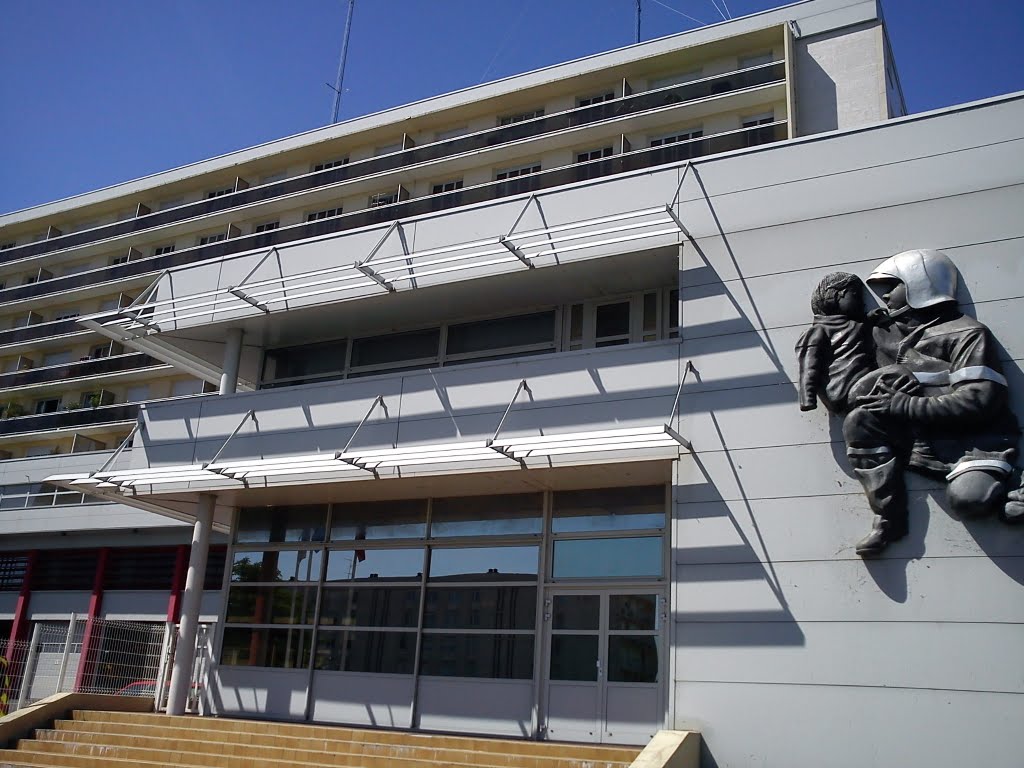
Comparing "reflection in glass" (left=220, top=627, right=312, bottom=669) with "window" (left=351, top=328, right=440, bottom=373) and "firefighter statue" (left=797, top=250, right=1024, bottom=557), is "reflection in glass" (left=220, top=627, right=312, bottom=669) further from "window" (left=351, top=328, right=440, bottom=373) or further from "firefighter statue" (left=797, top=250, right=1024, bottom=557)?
"firefighter statue" (left=797, top=250, right=1024, bottom=557)

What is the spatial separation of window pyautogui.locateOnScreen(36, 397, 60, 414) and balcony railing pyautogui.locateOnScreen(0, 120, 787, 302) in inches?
174

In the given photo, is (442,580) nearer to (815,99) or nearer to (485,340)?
(485,340)

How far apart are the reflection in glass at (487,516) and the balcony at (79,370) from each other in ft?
74.3

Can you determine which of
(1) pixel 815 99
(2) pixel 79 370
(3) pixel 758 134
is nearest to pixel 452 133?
(3) pixel 758 134

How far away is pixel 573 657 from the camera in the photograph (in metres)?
12.6

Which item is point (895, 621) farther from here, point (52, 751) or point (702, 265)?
point (52, 751)

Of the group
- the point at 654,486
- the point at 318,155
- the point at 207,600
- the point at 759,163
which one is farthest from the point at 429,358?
the point at 318,155

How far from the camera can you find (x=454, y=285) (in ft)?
45.9

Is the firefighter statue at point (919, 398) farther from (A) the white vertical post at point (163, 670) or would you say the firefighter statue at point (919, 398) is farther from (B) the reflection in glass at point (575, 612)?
(A) the white vertical post at point (163, 670)

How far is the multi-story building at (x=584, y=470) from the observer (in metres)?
10.0

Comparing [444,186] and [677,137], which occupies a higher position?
[444,186]

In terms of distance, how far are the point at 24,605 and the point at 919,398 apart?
28343 millimetres

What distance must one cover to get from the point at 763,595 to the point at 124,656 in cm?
969

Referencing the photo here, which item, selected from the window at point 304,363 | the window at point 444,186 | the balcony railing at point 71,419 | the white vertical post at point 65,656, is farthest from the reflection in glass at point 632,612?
the balcony railing at point 71,419
